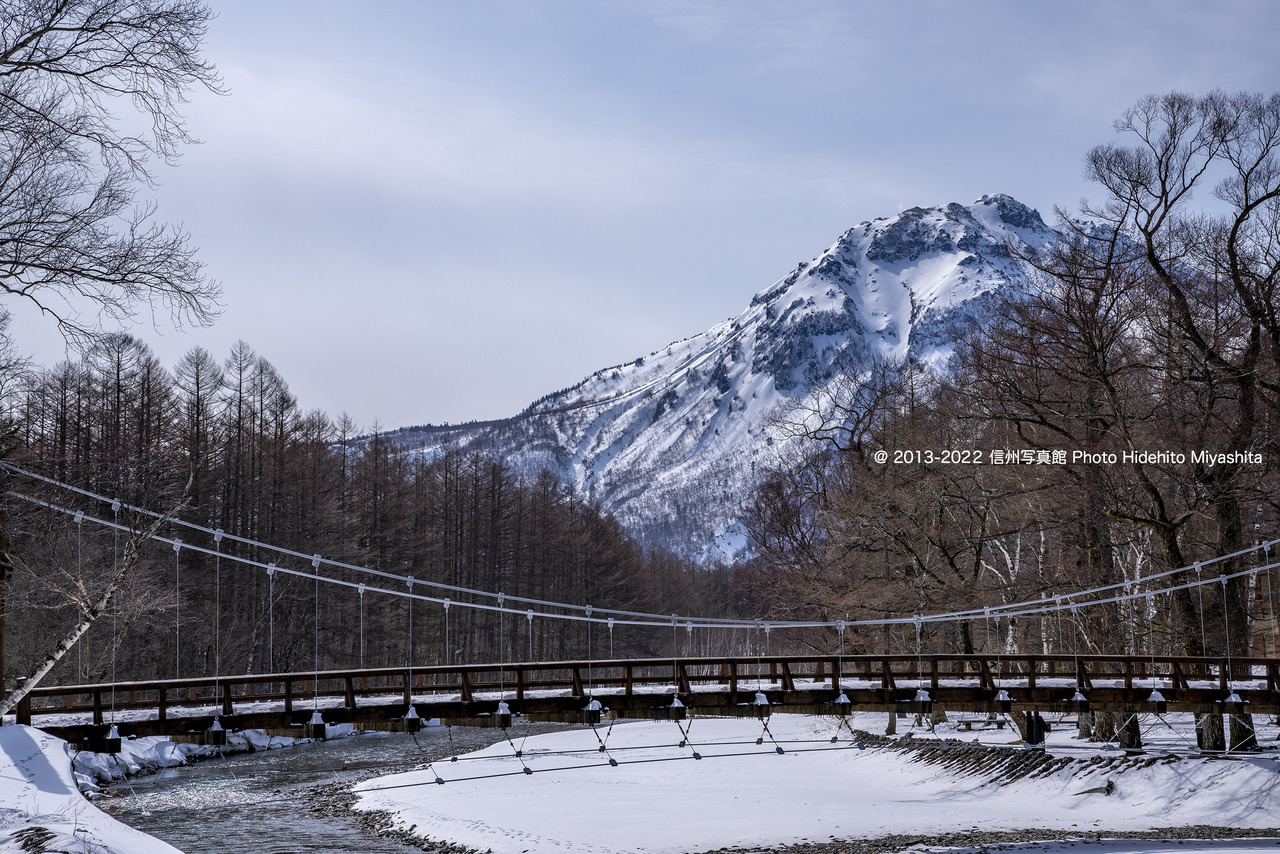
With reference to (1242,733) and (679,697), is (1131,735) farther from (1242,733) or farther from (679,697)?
(679,697)

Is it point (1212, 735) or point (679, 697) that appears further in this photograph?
point (1212, 735)

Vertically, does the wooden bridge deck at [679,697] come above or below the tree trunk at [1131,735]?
above

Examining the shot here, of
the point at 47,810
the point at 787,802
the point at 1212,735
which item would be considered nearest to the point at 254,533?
the point at 787,802

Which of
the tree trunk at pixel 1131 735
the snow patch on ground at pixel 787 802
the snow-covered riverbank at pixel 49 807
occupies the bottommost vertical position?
the snow patch on ground at pixel 787 802

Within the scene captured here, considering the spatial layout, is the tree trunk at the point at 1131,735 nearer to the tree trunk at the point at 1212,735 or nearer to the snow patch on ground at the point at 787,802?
the tree trunk at the point at 1212,735

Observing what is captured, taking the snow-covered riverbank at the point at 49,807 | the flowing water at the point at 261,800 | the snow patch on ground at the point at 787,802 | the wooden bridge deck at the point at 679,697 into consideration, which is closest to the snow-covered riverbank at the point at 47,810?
the snow-covered riverbank at the point at 49,807

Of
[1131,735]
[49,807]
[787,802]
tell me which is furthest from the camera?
[1131,735]

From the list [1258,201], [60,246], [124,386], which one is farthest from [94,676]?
[1258,201]

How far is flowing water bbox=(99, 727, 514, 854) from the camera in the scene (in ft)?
70.7

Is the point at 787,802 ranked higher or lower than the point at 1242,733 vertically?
lower

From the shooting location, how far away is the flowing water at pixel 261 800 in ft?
70.7

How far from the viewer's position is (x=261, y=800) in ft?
87.6

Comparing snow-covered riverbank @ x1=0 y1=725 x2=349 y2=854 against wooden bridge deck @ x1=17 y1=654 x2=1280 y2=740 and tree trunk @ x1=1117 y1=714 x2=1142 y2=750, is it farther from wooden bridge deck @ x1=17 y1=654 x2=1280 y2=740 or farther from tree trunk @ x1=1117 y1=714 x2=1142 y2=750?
tree trunk @ x1=1117 y1=714 x2=1142 y2=750

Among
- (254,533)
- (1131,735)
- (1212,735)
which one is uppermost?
(254,533)
